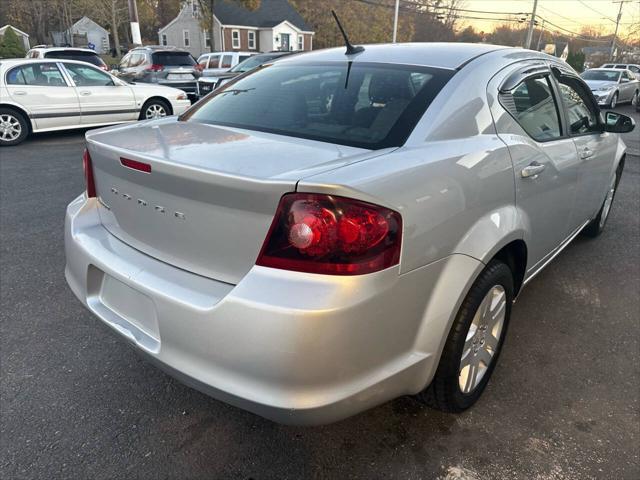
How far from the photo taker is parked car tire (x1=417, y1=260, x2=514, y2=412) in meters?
2.05

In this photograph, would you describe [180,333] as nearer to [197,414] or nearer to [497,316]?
[197,414]

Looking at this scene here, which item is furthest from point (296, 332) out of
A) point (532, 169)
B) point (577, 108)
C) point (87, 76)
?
point (87, 76)

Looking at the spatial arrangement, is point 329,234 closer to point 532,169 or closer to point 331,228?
point 331,228

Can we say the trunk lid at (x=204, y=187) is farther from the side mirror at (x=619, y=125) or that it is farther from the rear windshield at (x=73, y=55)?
the rear windshield at (x=73, y=55)

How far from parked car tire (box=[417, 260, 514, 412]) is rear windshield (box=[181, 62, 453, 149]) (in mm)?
721

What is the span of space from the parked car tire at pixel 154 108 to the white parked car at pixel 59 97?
119 mm

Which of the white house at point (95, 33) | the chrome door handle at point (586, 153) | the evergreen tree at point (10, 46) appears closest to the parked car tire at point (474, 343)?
the chrome door handle at point (586, 153)

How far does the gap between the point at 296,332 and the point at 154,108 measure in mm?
10019

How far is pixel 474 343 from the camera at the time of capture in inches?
89.3

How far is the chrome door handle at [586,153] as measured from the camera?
3.15m

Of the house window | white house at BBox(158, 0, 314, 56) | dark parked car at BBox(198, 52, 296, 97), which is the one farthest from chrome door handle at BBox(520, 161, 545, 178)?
the house window

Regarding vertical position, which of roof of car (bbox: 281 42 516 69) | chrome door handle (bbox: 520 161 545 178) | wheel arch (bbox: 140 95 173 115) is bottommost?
wheel arch (bbox: 140 95 173 115)

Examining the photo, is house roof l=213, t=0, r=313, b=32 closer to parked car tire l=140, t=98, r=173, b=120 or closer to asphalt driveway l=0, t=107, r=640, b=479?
parked car tire l=140, t=98, r=173, b=120

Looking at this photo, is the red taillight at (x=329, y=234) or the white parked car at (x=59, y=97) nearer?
the red taillight at (x=329, y=234)
